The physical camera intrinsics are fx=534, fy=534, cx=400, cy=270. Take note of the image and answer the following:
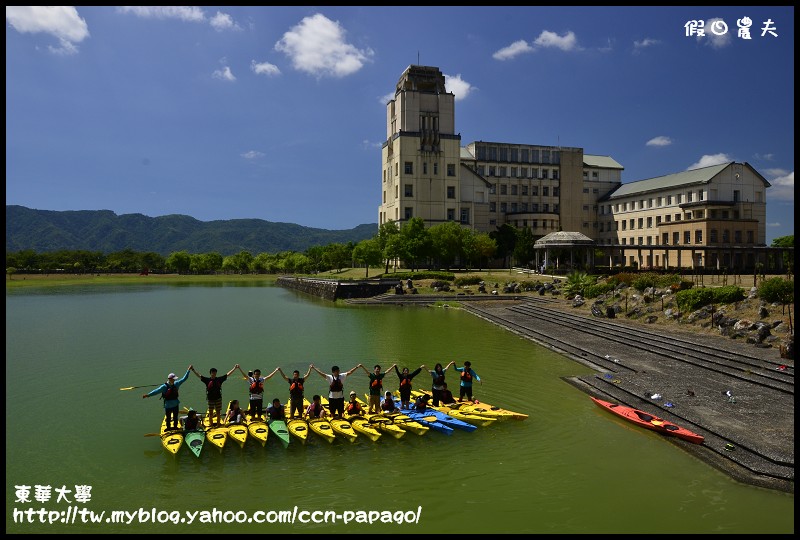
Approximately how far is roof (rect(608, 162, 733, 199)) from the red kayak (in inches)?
3334

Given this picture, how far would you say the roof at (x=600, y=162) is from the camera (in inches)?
4638

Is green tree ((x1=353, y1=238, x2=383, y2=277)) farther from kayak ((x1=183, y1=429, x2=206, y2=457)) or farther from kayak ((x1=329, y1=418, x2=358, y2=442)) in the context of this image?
kayak ((x1=183, y1=429, x2=206, y2=457))

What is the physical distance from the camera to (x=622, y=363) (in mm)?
25125

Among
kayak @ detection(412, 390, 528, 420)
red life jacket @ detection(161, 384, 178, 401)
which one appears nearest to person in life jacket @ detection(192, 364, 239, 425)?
red life jacket @ detection(161, 384, 178, 401)

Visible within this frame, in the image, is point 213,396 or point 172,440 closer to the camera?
point 172,440

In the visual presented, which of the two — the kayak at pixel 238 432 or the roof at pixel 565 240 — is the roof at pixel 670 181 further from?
the kayak at pixel 238 432

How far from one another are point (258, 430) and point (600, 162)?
389ft

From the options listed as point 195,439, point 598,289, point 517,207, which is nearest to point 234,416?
point 195,439

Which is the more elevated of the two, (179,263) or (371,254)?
(371,254)

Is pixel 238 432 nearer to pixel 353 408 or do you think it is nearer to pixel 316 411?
pixel 316 411

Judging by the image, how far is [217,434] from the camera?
15148 mm

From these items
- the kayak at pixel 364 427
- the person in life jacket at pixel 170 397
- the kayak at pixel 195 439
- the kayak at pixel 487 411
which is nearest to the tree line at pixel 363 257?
the kayak at pixel 487 411

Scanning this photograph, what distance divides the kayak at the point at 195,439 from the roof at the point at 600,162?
4519 inches

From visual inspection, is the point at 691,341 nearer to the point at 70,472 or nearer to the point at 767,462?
the point at 767,462
